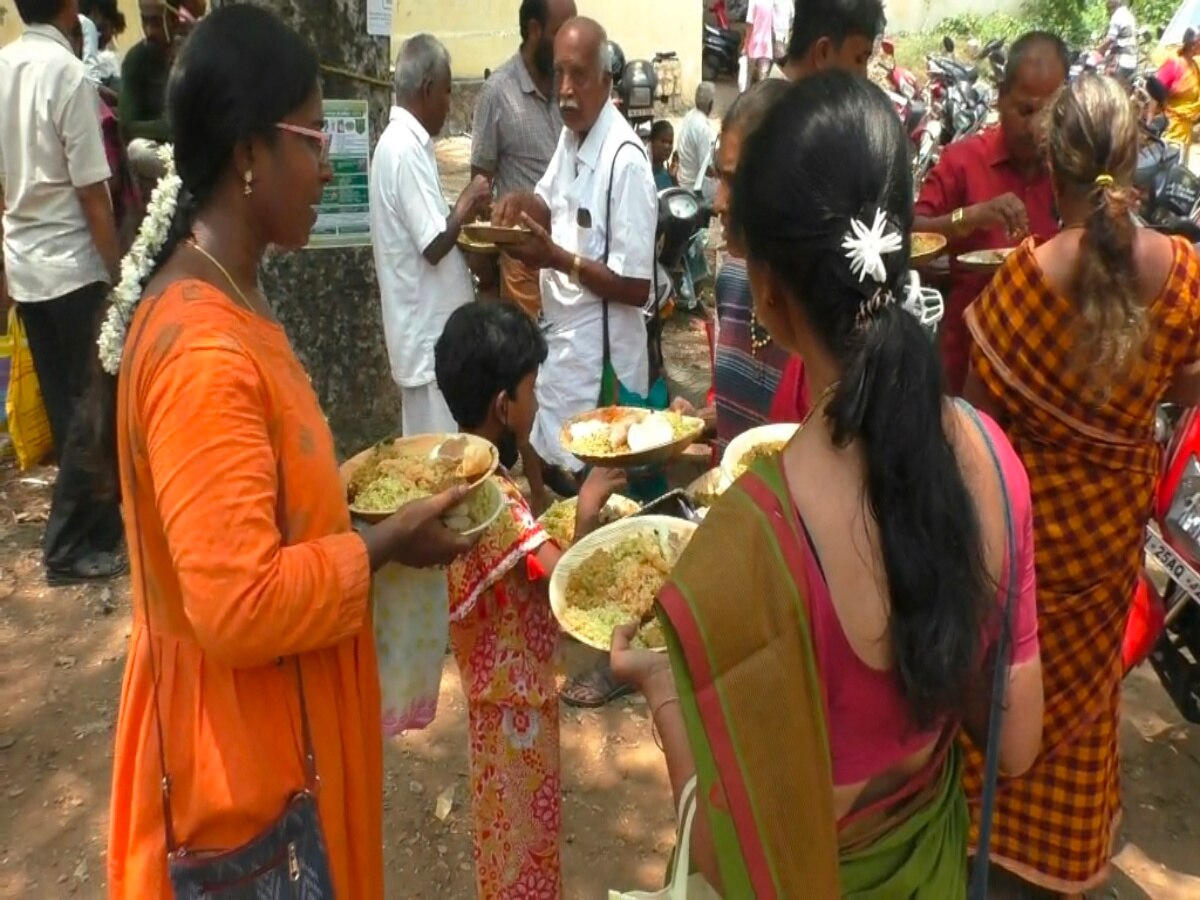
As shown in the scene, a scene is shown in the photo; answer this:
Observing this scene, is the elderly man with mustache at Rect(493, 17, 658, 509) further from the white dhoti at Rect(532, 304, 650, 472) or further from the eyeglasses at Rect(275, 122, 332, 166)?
the eyeglasses at Rect(275, 122, 332, 166)

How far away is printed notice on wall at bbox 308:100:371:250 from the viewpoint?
14.3 feet

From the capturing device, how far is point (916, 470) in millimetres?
1306

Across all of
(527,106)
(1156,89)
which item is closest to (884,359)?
(527,106)

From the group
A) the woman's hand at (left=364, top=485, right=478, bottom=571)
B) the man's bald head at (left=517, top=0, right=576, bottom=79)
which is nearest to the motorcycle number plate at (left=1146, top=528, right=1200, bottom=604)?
the woman's hand at (left=364, top=485, right=478, bottom=571)

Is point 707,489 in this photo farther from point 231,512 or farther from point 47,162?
point 47,162

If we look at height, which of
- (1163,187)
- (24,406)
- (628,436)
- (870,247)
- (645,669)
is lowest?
(24,406)

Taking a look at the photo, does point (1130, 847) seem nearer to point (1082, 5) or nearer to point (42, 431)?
point (42, 431)

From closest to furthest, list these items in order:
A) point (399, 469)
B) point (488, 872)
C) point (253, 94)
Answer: point (253, 94), point (399, 469), point (488, 872)

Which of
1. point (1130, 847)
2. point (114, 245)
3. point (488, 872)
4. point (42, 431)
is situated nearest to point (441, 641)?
point (488, 872)

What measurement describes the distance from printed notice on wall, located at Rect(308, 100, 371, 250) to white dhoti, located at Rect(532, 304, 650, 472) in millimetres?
1047

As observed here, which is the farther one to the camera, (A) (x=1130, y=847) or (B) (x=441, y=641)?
(A) (x=1130, y=847)

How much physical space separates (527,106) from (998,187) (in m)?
2.35

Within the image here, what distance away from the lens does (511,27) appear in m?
14.1

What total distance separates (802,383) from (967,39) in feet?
69.9
